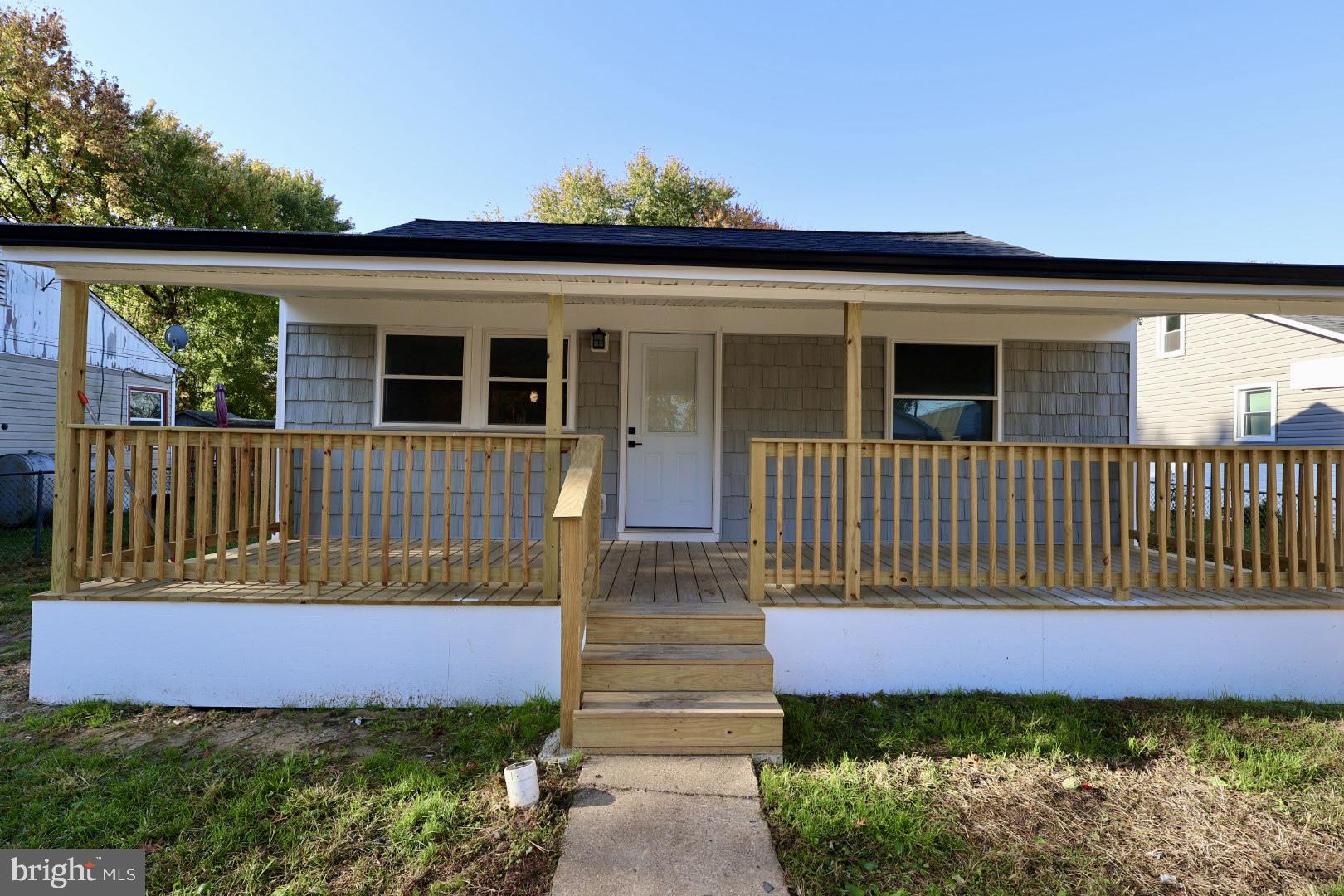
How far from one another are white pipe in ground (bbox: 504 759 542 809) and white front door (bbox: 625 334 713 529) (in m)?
3.33

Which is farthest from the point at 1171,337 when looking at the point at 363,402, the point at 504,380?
the point at 363,402

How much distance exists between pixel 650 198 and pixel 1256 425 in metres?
17.3

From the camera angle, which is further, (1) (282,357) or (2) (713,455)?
(2) (713,455)

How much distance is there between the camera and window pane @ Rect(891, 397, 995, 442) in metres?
5.84

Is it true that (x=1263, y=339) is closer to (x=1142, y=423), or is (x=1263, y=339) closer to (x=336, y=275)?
(x=1142, y=423)

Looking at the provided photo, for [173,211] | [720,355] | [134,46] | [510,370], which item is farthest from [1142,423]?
[134,46]

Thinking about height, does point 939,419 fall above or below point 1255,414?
below

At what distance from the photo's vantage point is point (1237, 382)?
11555 mm

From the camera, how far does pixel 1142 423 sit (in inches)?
549

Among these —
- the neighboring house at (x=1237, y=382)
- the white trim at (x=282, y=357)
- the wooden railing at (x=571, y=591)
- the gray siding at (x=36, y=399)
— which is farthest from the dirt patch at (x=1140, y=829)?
the gray siding at (x=36, y=399)

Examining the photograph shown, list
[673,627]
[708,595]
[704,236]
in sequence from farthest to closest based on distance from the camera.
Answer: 1. [704,236]
2. [708,595]
3. [673,627]

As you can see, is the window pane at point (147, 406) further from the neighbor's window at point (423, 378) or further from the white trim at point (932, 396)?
the white trim at point (932, 396)

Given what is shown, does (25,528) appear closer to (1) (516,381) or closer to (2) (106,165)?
(1) (516,381)

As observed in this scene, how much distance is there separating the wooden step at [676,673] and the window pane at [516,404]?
9.45ft
